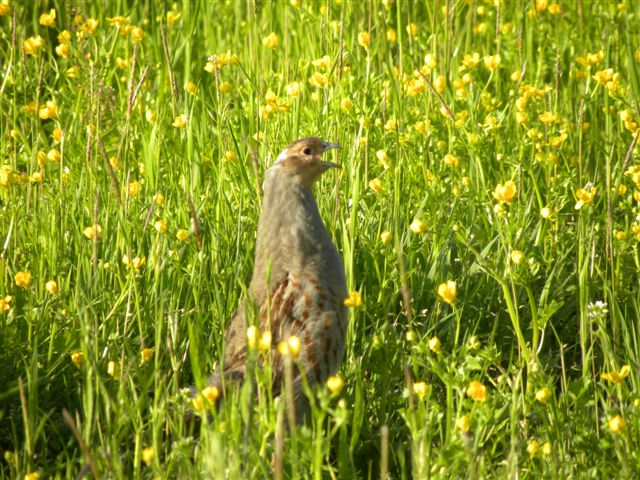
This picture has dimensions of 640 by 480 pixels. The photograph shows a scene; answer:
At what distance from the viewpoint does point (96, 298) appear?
3850mm

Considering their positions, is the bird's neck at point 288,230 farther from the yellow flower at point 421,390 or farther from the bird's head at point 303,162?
the yellow flower at point 421,390

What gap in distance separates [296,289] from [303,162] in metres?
0.50

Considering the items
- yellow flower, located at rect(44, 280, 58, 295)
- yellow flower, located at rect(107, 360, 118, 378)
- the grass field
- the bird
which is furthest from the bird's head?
yellow flower, located at rect(107, 360, 118, 378)

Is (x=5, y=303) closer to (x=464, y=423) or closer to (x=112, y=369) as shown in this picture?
(x=112, y=369)

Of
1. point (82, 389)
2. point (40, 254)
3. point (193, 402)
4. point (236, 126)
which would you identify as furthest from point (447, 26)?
point (193, 402)

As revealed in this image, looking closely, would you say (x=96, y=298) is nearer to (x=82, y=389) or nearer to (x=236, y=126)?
(x=82, y=389)

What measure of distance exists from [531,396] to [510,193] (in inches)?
26.9

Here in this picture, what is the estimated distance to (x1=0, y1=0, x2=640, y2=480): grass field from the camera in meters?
3.07

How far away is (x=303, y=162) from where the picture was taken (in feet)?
12.6

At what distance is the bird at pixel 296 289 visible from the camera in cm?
358

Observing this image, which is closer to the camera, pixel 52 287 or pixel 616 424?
pixel 616 424

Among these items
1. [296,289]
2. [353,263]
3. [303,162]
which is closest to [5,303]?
[296,289]

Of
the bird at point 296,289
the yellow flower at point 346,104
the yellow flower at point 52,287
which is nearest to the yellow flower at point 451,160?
the yellow flower at point 346,104

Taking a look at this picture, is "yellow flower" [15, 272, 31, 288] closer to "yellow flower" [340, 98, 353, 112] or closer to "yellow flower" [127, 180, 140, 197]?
"yellow flower" [127, 180, 140, 197]
